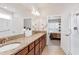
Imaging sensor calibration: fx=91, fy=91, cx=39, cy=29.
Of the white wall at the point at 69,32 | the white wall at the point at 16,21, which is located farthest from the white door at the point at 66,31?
the white wall at the point at 16,21

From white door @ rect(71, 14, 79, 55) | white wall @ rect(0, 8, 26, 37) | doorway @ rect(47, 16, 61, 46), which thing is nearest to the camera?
white door @ rect(71, 14, 79, 55)

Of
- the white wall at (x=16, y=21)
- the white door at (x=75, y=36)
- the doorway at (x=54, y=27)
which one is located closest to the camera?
the white door at (x=75, y=36)

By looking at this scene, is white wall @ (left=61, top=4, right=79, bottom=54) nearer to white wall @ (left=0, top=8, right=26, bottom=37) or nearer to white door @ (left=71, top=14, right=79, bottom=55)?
white door @ (left=71, top=14, right=79, bottom=55)

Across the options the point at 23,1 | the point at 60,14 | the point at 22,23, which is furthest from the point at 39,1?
A: the point at 22,23

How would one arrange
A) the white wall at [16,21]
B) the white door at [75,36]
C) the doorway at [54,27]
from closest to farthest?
the white door at [75,36]
the doorway at [54,27]
the white wall at [16,21]

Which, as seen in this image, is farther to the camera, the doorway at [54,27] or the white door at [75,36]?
the doorway at [54,27]

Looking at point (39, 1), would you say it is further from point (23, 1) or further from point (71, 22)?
point (71, 22)

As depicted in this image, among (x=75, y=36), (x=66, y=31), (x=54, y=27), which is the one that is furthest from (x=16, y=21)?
(x=75, y=36)

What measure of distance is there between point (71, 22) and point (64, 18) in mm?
170

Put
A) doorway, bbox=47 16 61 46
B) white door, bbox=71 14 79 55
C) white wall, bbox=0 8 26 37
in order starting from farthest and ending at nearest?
1. white wall, bbox=0 8 26 37
2. doorway, bbox=47 16 61 46
3. white door, bbox=71 14 79 55

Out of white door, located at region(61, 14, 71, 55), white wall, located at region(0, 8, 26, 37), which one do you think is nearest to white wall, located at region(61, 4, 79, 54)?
white door, located at region(61, 14, 71, 55)

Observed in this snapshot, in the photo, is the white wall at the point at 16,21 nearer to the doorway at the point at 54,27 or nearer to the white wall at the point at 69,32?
the doorway at the point at 54,27

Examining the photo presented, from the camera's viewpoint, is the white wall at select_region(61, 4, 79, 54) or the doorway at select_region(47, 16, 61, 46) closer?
the white wall at select_region(61, 4, 79, 54)

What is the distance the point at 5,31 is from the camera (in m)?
1.76
